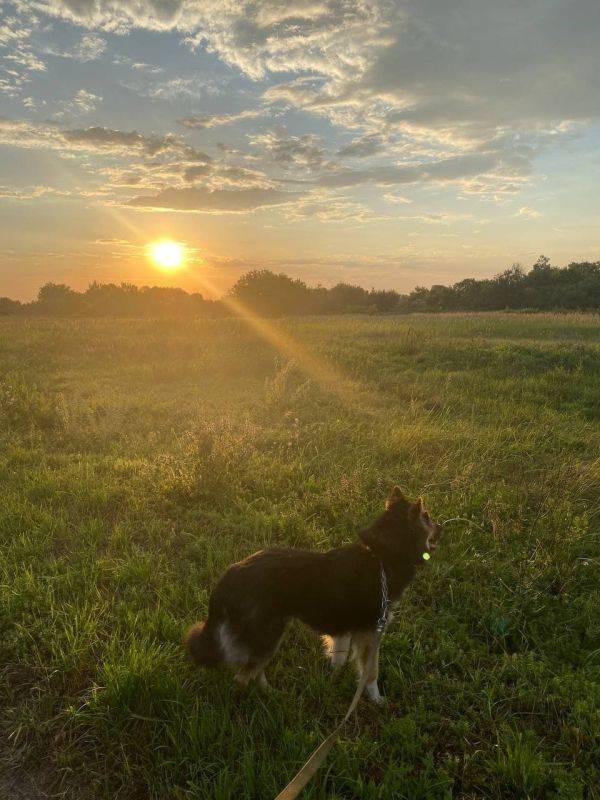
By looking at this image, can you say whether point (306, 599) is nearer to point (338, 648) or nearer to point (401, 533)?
point (338, 648)

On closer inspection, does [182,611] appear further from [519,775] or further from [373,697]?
[519,775]

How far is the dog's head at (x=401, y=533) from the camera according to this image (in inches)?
129

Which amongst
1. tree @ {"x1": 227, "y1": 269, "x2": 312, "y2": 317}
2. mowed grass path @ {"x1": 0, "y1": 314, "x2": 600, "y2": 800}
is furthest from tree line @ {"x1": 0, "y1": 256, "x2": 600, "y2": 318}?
mowed grass path @ {"x1": 0, "y1": 314, "x2": 600, "y2": 800}

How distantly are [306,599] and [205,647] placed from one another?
768mm

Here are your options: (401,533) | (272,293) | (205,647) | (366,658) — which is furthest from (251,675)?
(272,293)

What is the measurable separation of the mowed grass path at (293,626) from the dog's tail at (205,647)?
0.17 metres

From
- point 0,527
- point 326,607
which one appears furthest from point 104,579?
point 326,607

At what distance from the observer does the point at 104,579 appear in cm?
425

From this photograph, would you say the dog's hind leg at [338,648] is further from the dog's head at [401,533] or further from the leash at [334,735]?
the dog's head at [401,533]

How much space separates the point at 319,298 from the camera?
2714 inches

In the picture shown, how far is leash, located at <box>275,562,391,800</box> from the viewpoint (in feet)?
7.31

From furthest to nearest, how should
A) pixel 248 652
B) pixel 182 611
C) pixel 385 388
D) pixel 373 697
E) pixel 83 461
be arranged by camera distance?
pixel 385 388
pixel 83 461
pixel 182 611
pixel 373 697
pixel 248 652

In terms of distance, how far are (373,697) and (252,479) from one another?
3.38m

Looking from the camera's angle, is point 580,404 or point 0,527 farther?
point 580,404
